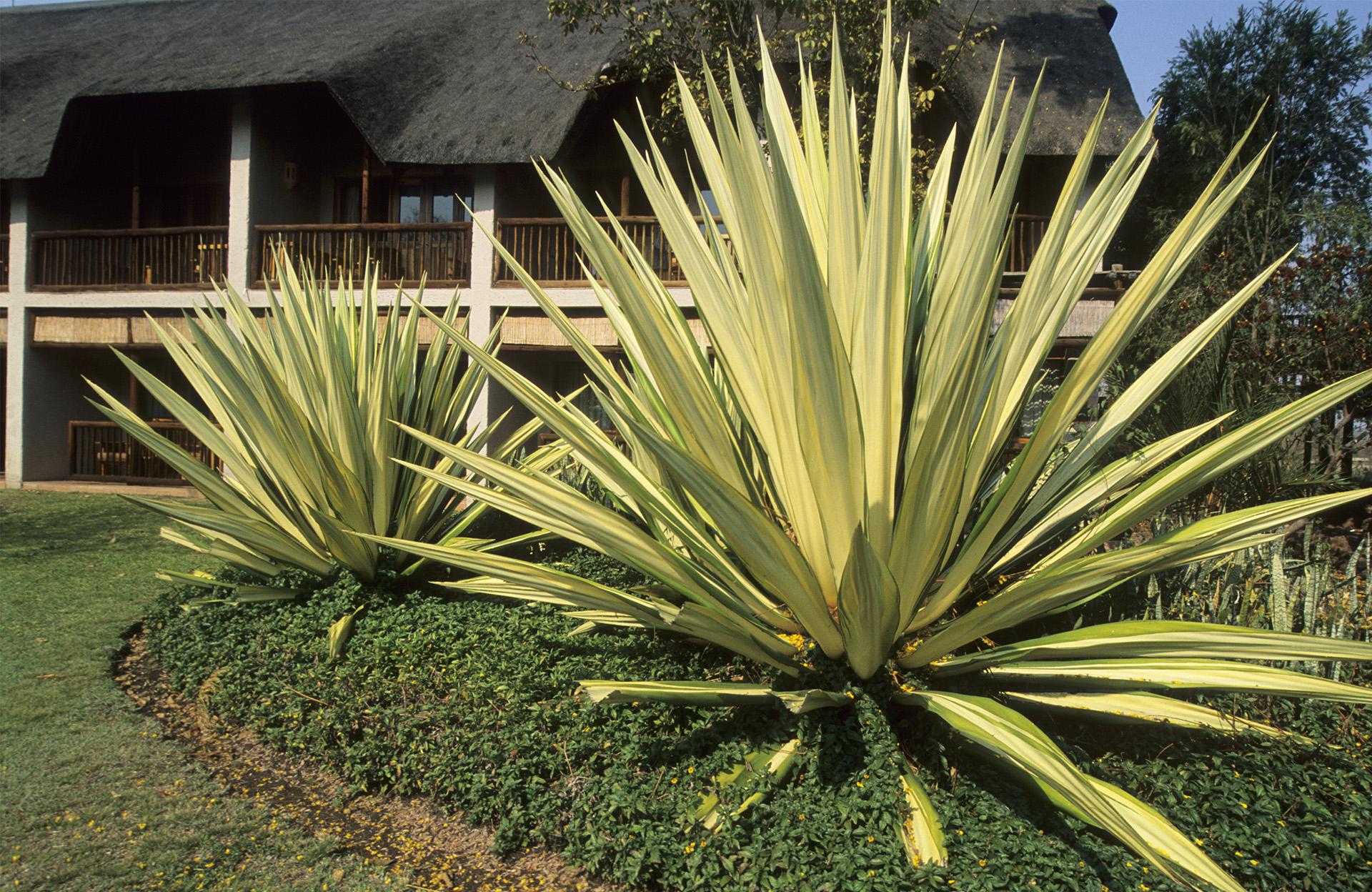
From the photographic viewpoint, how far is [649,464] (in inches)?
163

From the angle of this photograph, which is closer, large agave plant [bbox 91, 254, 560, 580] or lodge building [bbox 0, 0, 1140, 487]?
large agave plant [bbox 91, 254, 560, 580]

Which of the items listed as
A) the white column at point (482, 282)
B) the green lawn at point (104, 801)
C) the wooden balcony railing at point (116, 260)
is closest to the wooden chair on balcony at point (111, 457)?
the wooden balcony railing at point (116, 260)

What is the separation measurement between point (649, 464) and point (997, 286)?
6.12 ft

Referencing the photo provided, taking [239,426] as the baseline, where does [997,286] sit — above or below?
above

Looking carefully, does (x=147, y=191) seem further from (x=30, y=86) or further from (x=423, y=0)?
(x=423, y=0)

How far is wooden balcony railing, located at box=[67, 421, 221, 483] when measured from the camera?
13836mm

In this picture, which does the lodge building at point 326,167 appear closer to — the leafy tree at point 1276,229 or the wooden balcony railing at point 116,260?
the wooden balcony railing at point 116,260

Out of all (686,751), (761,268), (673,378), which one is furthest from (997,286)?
(686,751)

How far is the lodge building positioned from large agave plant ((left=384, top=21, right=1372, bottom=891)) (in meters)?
8.49

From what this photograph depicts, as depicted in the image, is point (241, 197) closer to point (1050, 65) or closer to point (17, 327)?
point (17, 327)

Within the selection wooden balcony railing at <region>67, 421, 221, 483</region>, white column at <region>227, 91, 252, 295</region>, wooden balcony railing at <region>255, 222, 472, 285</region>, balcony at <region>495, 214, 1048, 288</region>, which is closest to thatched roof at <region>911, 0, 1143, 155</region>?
balcony at <region>495, 214, 1048, 288</region>

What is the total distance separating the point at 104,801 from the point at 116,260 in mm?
12952

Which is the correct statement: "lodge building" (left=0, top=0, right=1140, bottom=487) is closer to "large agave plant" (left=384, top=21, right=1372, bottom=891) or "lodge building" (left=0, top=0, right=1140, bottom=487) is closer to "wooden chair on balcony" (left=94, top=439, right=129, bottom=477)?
"wooden chair on balcony" (left=94, top=439, right=129, bottom=477)

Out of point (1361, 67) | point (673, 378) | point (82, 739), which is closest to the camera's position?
point (673, 378)
